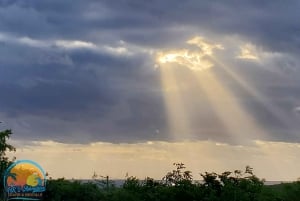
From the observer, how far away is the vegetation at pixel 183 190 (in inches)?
750

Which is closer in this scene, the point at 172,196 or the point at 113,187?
the point at 172,196

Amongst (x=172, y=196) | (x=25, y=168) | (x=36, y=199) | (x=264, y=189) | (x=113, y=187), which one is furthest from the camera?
(x=25, y=168)

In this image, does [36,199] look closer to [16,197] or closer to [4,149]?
[16,197]

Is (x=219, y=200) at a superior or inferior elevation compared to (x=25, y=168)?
inferior

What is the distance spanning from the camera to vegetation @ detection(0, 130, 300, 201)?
19.1m

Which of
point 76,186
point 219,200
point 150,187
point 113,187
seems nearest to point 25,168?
point 76,186

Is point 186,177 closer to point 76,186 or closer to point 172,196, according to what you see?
point 172,196

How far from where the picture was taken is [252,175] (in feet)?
66.7

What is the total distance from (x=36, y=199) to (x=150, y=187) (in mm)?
5820

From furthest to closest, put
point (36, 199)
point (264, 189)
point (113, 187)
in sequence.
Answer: point (36, 199)
point (113, 187)
point (264, 189)

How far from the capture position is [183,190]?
2086cm

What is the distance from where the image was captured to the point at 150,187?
22.0 meters

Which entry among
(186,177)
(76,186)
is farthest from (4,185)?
(186,177)

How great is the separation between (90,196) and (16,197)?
14.3 feet
